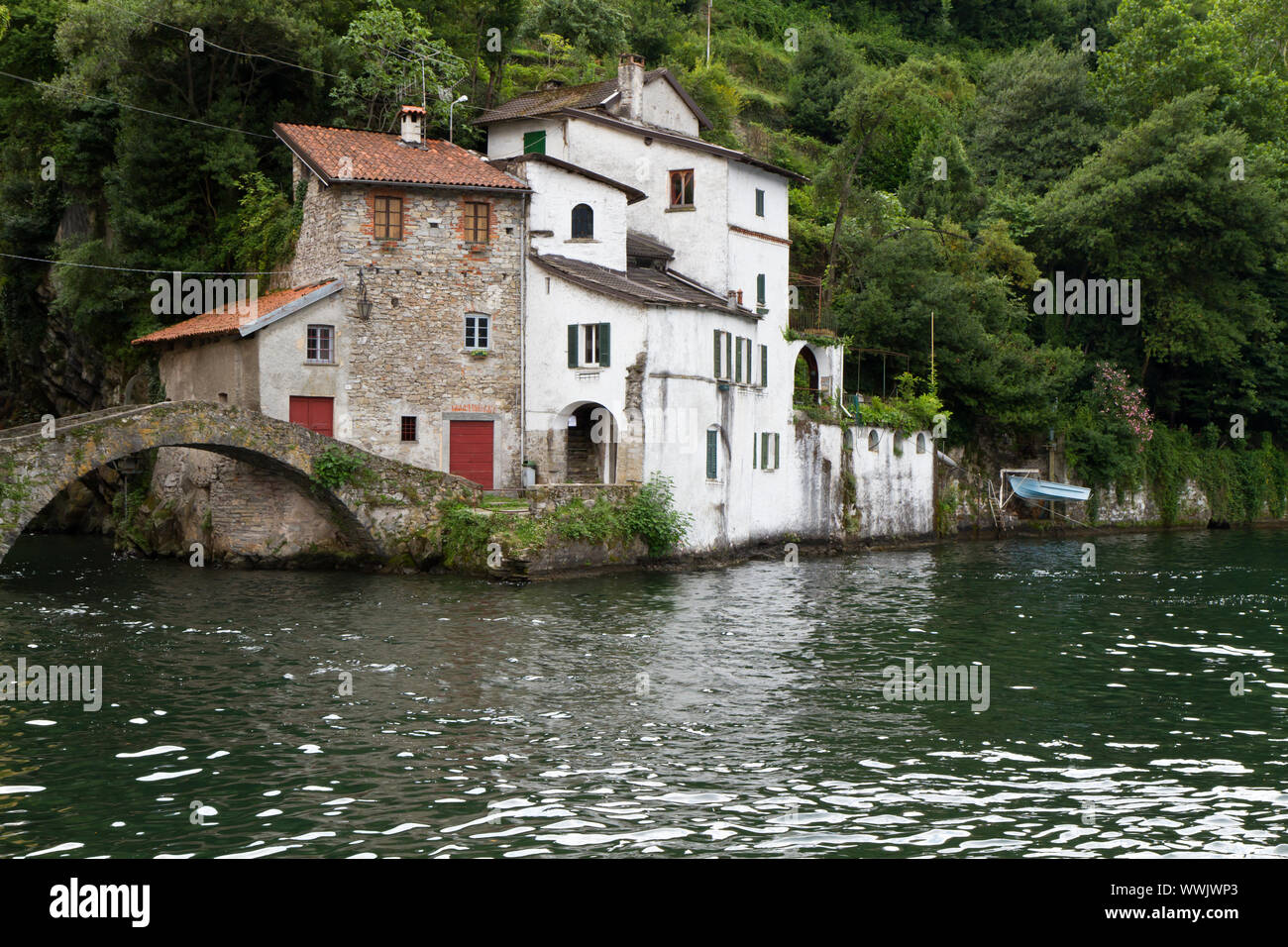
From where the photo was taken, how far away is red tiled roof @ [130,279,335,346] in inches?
1606

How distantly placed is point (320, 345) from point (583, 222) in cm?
989

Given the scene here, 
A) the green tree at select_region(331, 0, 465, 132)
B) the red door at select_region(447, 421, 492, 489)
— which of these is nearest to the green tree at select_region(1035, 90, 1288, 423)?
the green tree at select_region(331, 0, 465, 132)

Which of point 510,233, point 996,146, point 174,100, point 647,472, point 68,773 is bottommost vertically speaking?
point 68,773

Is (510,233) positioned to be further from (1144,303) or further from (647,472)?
(1144,303)

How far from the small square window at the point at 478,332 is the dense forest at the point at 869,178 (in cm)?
700

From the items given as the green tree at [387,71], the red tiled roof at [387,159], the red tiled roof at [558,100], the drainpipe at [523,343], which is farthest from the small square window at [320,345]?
the red tiled roof at [558,100]

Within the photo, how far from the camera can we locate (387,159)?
141 feet

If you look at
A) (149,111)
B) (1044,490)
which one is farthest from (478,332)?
(1044,490)

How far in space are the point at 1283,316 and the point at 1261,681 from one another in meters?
52.4

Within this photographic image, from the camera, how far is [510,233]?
43750 mm

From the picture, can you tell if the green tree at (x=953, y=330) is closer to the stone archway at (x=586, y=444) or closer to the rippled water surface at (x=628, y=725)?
the stone archway at (x=586, y=444)

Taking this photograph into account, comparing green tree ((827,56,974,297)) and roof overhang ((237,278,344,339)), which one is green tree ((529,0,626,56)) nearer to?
green tree ((827,56,974,297))

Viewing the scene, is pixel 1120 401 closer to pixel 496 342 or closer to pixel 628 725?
pixel 496 342

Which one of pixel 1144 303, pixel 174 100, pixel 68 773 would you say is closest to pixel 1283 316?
pixel 1144 303
